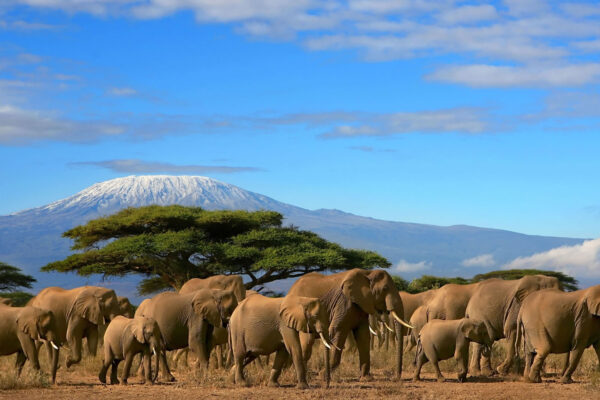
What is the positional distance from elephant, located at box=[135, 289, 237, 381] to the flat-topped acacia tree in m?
21.6

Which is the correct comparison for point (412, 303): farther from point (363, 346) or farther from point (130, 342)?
point (130, 342)

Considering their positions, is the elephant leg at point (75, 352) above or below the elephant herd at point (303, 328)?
below

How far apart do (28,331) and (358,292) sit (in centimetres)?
623

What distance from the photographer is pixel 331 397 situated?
15.4 metres

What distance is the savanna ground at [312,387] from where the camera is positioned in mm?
15906

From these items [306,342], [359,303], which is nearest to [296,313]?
[306,342]

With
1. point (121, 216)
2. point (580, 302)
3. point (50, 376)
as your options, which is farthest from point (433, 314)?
point (121, 216)

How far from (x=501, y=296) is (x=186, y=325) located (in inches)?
263

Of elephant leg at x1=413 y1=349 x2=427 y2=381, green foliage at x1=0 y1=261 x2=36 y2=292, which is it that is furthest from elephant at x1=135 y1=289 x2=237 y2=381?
green foliage at x1=0 y1=261 x2=36 y2=292

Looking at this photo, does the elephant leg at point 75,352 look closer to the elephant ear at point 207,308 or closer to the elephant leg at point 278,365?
the elephant ear at point 207,308

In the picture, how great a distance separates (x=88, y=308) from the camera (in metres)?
20.5

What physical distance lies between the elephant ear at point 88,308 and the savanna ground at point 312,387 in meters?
1.21

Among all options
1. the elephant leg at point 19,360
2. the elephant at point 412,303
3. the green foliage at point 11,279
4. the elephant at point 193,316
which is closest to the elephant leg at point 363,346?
the elephant at point 193,316

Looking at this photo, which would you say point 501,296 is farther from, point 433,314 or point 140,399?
point 140,399
